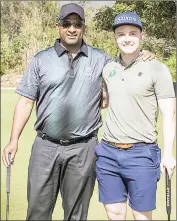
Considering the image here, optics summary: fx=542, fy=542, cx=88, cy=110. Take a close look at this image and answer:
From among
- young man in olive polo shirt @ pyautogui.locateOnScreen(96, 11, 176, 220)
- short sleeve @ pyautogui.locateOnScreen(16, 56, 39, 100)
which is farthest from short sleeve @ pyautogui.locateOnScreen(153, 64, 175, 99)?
short sleeve @ pyautogui.locateOnScreen(16, 56, 39, 100)

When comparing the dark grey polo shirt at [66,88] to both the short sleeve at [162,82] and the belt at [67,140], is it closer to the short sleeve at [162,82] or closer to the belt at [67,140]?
the belt at [67,140]

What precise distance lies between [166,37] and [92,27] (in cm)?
83

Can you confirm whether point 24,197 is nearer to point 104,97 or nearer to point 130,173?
point 104,97

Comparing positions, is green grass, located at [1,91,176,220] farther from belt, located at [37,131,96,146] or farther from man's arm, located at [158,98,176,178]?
man's arm, located at [158,98,176,178]

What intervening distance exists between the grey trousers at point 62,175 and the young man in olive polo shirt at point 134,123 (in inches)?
6.7

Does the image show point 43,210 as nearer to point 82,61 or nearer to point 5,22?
point 82,61

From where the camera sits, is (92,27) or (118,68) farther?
(92,27)

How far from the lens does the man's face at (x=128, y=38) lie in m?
1.86

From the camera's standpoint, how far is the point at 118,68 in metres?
1.90

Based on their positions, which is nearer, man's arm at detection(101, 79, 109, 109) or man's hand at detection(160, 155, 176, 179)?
man's hand at detection(160, 155, 176, 179)

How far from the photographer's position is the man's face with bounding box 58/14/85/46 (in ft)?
6.68

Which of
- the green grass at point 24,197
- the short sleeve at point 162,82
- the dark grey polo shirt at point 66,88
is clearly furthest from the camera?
the green grass at point 24,197

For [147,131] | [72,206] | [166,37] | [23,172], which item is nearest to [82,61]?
[147,131]

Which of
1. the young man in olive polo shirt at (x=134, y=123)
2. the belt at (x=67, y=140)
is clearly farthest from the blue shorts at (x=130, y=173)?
the belt at (x=67, y=140)
